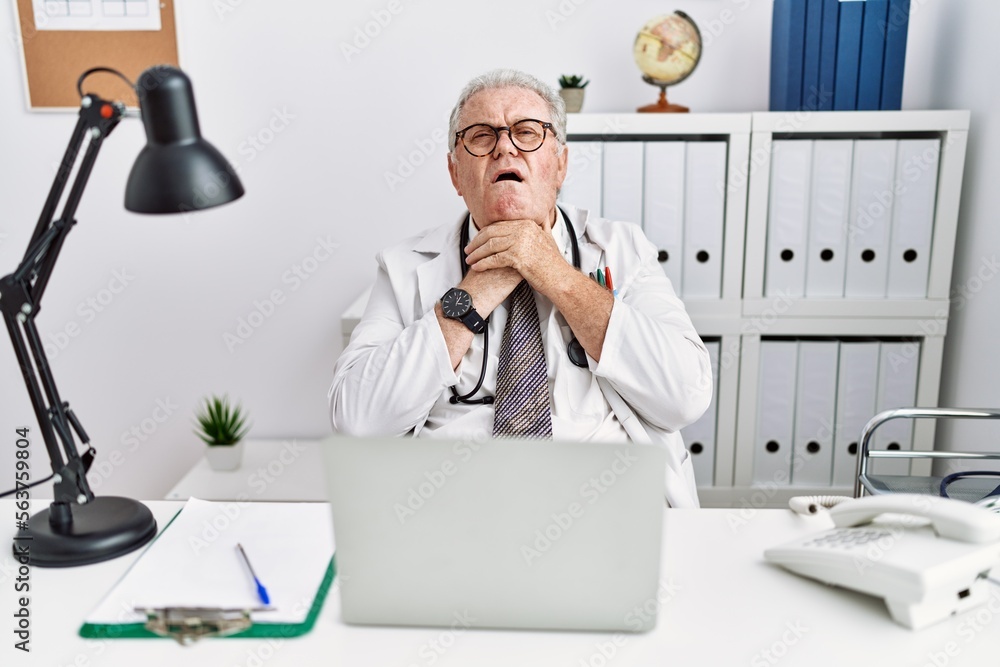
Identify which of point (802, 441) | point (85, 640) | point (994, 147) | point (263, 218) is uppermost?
point (994, 147)

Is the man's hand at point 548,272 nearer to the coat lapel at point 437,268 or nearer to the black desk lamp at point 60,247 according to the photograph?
the coat lapel at point 437,268

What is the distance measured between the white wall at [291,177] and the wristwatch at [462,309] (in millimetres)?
1002

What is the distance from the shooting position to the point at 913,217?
2.07 metres

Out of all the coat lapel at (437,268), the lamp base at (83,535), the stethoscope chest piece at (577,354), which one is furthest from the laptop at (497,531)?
the coat lapel at (437,268)

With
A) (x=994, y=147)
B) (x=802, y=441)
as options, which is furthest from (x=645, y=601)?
(x=994, y=147)

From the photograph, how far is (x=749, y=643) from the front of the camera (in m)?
0.81

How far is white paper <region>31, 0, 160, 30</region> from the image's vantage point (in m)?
2.27

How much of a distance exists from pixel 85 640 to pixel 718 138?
1865 mm

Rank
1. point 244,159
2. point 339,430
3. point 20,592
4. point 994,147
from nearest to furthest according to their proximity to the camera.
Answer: point 20,592 < point 339,430 < point 994,147 < point 244,159

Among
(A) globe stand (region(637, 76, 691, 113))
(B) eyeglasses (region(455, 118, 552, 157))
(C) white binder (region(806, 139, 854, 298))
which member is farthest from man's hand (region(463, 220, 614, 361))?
(C) white binder (region(806, 139, 854, 298))

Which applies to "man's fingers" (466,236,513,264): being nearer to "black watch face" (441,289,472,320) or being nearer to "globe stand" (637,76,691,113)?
"black watch face" (441,289,472,320)

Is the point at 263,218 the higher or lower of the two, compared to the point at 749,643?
higher

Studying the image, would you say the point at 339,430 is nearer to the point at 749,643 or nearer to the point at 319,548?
the point at 319,548

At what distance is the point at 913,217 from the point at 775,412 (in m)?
0.63
